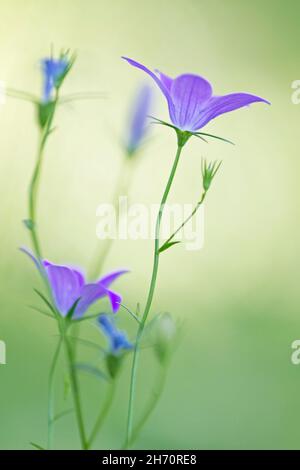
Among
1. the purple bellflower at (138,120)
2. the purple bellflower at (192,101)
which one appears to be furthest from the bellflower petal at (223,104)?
the purple bellflower at (138,120)

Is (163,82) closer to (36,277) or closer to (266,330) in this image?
(36,277)

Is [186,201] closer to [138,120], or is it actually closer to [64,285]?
[138,120]

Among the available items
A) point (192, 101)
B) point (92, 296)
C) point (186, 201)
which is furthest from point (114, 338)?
point (186, 201)

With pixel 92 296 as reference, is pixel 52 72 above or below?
above

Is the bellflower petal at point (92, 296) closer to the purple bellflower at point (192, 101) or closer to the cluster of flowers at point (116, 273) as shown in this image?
the cluster of flowers at point (116, 273)

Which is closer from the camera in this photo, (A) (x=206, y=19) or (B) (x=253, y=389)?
(B) (x=253, y=389)

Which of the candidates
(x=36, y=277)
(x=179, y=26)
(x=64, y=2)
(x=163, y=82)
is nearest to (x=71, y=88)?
(x=64, y=2)
